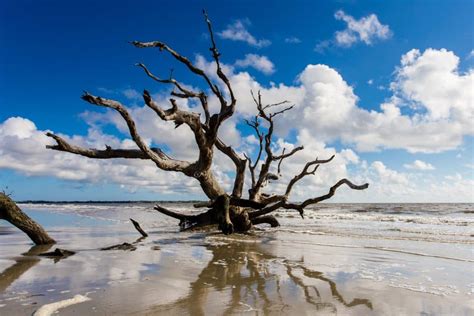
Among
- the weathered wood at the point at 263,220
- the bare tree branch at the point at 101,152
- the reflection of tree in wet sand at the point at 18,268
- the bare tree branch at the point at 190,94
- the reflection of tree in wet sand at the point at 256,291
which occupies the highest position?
the bare tree branch at the point at 190,94

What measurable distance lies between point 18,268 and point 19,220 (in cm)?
320

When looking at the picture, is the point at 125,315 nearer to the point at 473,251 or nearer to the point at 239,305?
the point at 239,305

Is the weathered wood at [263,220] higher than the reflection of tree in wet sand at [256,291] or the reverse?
higher

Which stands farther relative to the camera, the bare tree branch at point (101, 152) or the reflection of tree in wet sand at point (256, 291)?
the bare tree branch at point (101, 152)

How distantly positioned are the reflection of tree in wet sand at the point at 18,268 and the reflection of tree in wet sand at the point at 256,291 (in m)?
2.12

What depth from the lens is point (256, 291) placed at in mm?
3990

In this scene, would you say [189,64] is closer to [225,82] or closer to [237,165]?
[225,82]

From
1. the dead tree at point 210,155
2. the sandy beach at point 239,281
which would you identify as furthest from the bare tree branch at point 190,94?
the sandy beach at point 239,281

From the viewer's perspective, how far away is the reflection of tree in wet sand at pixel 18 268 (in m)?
4.31

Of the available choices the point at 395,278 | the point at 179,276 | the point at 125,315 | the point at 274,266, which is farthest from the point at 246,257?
the point at 125,315

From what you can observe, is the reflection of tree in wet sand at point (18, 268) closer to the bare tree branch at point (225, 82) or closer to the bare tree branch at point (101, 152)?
the bare tree branch at point (101, 152)

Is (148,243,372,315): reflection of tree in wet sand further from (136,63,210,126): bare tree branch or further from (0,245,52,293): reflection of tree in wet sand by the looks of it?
(136,63,210,126): bare tree branch

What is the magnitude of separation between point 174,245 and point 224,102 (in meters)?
4.18

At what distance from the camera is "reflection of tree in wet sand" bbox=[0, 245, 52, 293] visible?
4.31 metres
